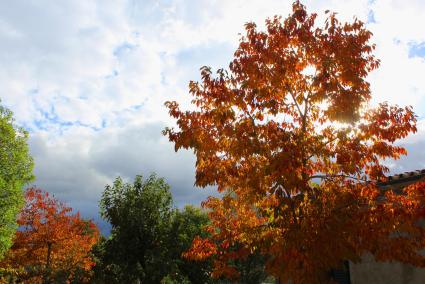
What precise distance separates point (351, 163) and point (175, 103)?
552 cm

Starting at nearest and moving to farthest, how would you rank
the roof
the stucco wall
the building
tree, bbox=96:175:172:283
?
the roof, the building, the stucco wall, tree, bbox=96:175:172:283

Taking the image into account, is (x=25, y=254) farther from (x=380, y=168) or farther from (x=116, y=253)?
(x=380, y=168)

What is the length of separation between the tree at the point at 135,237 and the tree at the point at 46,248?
1002 centimetres

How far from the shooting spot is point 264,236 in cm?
984

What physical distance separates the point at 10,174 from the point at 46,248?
1037 cm

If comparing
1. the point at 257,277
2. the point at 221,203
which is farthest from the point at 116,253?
the point at 257,277

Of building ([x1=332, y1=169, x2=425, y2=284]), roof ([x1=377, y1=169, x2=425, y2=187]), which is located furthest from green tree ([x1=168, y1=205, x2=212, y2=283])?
roof ([x1=377, y1=169, x2=425, y2=187])

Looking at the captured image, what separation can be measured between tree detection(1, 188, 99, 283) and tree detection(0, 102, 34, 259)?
21.8 feet

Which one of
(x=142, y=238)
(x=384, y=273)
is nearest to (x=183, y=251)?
(x=142, y=238)

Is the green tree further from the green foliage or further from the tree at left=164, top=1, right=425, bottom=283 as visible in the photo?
the tree at left=164, top=1, right=425, bottom=283

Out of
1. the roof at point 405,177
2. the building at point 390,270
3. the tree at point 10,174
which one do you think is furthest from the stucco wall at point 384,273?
the tree at point 10,174

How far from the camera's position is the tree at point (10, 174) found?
921 inches

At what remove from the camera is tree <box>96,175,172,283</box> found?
67.4 feet

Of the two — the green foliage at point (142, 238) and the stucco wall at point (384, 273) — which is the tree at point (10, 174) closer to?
the green foliage at point (142, 238)
